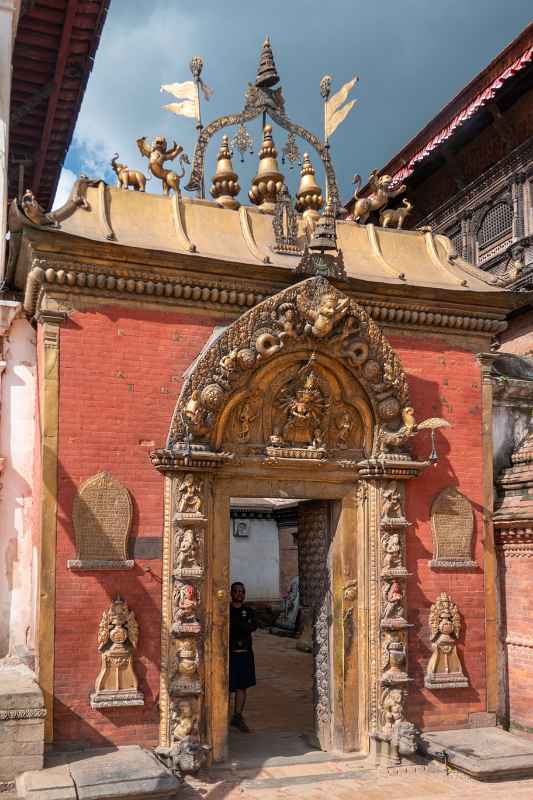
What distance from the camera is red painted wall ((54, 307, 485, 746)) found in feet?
27.3

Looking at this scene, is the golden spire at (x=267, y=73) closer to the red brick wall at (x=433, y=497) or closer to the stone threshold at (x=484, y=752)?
the red brick wall at (x=433, y=497)

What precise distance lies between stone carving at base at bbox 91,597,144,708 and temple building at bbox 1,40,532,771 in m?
0.02

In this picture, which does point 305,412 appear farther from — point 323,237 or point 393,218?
point 393,218

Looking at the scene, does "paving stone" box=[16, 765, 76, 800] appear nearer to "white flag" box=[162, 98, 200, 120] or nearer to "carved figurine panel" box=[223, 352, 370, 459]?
"carved figurine panel" box=[223, 352, 370, 459]

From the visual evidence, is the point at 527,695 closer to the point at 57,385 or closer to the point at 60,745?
the point at 60,745

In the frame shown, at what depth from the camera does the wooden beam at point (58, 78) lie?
12.0 m

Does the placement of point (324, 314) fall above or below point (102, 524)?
above

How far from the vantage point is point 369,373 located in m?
9.52

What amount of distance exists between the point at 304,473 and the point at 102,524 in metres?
2.30

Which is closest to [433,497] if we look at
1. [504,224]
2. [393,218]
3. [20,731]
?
[393,218]

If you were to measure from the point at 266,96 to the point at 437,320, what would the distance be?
3550 millimetres

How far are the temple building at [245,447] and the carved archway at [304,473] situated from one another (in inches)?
0.9

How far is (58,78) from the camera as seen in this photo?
13406mm

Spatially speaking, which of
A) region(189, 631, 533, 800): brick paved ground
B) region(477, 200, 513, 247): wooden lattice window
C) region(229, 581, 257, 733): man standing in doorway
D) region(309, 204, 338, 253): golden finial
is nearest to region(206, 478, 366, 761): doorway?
region(189, 631, 533, 800): brick paved ground
